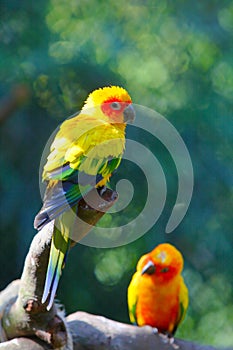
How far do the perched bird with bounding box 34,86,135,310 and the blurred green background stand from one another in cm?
99

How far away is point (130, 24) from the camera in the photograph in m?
3.05

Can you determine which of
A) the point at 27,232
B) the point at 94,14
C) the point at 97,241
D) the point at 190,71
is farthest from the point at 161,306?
the point at 94,14

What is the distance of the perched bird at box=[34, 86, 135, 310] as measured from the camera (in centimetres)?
124

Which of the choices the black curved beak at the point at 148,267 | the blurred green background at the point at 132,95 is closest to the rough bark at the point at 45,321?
the black curved beak at the point at 148,267

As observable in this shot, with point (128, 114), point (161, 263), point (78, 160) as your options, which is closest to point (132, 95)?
point (161, 263)

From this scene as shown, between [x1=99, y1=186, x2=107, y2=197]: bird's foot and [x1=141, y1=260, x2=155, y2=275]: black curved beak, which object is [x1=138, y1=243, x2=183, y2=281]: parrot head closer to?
[x1=141, y1=260, x2=155, y2=275]: black curved beak

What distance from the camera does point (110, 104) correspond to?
1685mm

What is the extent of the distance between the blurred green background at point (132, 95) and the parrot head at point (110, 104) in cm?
97

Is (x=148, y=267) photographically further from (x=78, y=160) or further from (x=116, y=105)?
(x=78, y=160)

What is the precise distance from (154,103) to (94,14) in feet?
1.62

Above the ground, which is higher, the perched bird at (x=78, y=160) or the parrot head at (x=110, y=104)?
the parrot head at (x=110, y=104)

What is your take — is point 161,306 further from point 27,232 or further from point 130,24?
point 130,24

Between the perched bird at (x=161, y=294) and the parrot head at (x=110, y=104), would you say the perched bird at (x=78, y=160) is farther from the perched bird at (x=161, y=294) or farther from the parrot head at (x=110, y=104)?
the perched bird at (x=161, y=294)

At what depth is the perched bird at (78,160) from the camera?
48.8 inches
